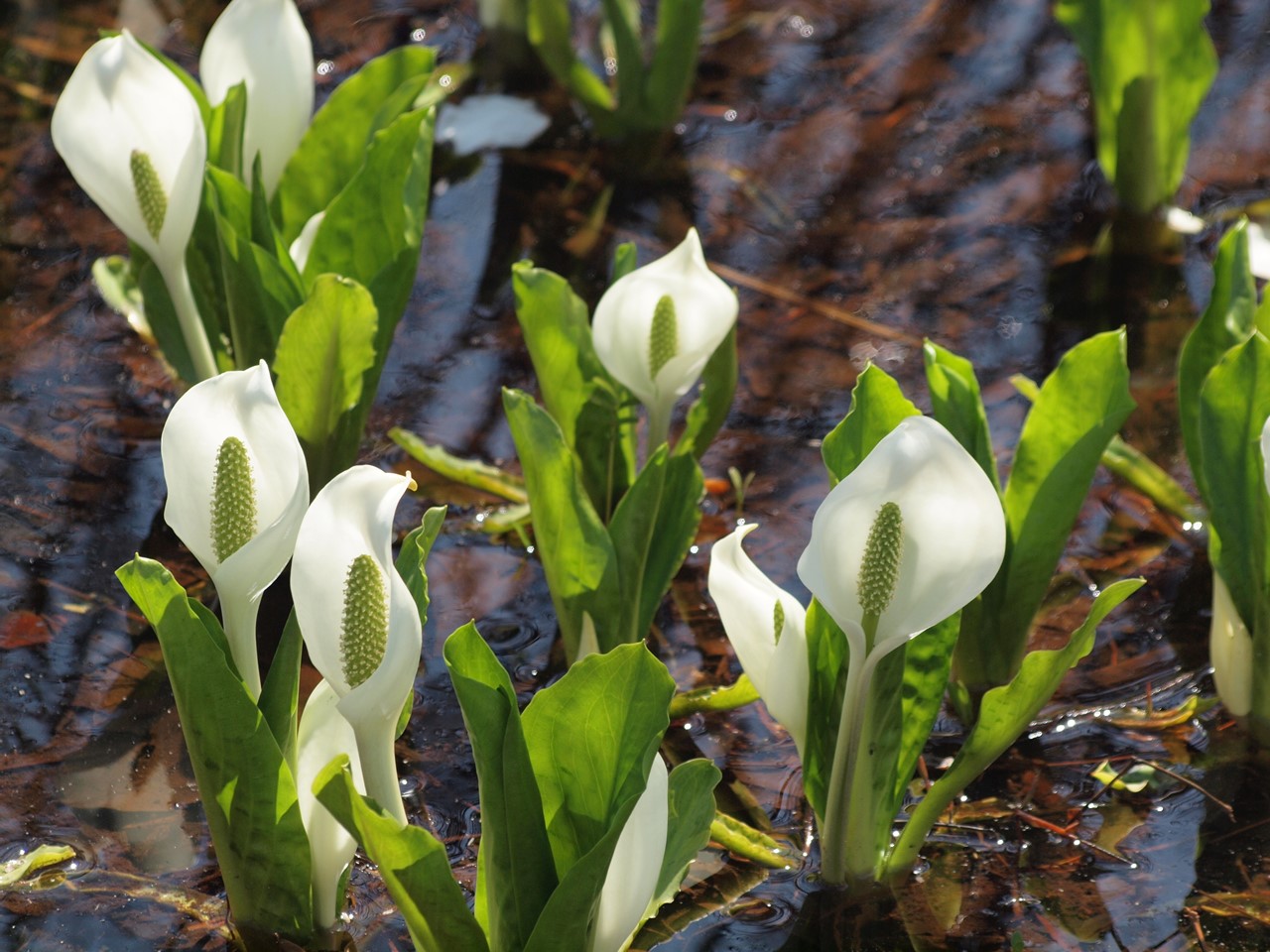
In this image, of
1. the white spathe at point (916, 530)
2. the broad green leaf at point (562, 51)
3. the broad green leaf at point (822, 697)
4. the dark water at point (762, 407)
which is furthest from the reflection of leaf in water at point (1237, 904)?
the broad green leaf at point (562, 51)

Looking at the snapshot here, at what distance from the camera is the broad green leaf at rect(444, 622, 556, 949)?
1.01 meters

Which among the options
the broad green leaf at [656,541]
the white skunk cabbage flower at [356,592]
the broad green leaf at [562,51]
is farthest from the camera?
the broad green leaf at [562,51]

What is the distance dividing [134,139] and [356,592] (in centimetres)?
70

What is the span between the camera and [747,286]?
215cm

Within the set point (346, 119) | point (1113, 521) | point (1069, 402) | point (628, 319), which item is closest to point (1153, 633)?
point (1113, 521)

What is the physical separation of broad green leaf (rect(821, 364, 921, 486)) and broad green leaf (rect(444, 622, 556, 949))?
301mm

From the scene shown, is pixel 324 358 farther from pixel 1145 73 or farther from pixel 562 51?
pixel 1145 73

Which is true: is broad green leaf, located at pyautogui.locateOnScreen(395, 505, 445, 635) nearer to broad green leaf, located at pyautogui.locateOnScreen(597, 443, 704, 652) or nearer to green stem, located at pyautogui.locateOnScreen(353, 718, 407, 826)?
green stem, located at pyautogui.locateOnScreen(353, 718, 407, 826)

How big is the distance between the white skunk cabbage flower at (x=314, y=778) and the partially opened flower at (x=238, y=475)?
0.15 metres

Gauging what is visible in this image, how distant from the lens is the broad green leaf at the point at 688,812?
1.13m

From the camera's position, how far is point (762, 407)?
76.6 inches

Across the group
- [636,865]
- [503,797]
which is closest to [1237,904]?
[636,865]

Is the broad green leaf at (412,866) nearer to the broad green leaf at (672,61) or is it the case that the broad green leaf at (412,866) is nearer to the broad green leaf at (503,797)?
the broad green leaf at (503,797)

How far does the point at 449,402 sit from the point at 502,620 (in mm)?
409
